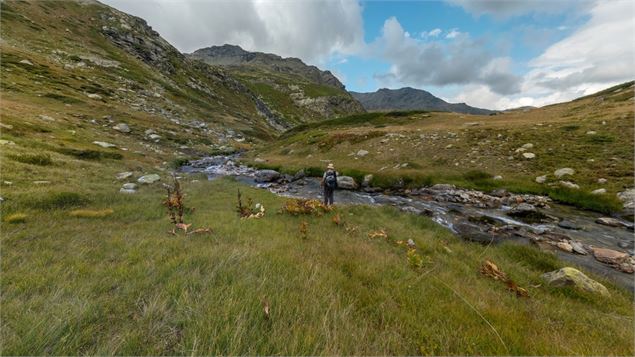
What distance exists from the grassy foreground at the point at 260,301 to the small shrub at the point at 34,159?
880cm

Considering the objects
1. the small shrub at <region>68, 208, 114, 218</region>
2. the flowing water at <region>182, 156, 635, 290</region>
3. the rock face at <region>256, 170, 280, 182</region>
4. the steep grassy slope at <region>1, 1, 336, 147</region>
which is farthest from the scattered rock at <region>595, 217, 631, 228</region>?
the steep grassy slope at <region>1, 1, 336, 147</region>

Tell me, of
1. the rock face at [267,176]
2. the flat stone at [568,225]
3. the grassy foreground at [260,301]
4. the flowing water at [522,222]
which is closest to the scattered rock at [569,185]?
the flowing water at [522,222]

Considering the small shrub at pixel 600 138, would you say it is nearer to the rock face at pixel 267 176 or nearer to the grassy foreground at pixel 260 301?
the grassy foreground at pixel 260 301

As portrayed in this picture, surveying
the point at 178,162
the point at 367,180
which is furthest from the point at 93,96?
the point at 367,180

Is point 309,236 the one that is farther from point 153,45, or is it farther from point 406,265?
point 153,45

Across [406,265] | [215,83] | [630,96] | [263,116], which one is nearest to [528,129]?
[630,96]

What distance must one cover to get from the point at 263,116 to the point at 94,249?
115 meters

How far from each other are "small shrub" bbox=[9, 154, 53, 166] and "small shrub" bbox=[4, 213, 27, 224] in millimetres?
9428

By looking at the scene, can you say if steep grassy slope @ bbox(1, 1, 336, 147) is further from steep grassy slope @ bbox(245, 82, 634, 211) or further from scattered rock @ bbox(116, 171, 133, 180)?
steep grassy slope @ bbox(245, 82, 634, 211)

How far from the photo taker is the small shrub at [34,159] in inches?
528

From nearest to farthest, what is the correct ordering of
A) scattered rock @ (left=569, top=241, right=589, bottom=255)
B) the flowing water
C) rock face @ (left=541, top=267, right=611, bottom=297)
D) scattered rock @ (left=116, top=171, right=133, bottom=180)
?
rock face @ (left=541, top=267, right=611, bottom=297) < the flowing water < scattered rock @ (left=569, top=241, right=589, bottom=255) < scattered rock @ (left=116, top=171, right=133, bottom=180)

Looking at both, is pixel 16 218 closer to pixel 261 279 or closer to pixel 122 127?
pixel 261 279

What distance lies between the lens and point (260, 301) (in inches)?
135

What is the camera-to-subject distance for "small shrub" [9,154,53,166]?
13.4 m
